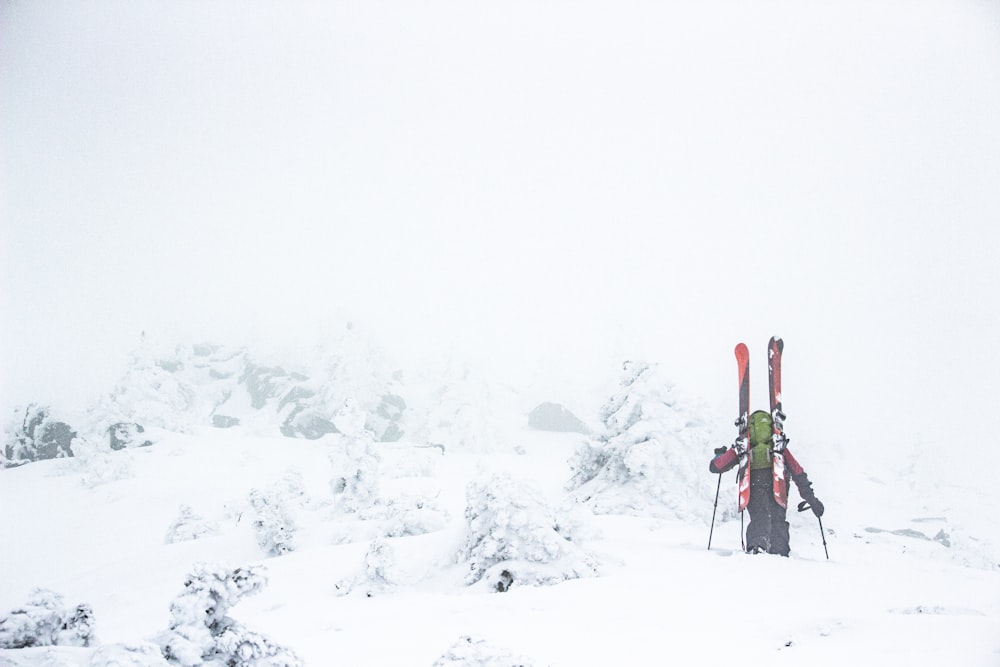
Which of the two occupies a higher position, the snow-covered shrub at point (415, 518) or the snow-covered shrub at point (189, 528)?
the snow-covered shrub at point (415, 518)

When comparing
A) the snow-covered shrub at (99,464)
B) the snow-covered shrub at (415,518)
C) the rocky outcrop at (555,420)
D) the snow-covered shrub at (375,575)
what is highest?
the snow-covered shrub at (375,575)

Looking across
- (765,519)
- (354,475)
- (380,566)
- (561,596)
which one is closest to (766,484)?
(765,519)

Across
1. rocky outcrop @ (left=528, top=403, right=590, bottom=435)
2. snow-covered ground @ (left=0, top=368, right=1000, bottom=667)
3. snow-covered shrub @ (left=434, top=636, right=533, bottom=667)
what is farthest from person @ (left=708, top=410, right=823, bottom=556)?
rocky outcrop @ (left=528, top=403, right=590, bottom=435)

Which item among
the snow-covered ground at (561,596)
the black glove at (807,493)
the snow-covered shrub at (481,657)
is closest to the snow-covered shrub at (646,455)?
the snow-covered ground at (561,596)

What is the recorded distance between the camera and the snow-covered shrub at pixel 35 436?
3008cm

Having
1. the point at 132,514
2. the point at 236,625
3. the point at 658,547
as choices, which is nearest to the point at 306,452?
the point at 132,514

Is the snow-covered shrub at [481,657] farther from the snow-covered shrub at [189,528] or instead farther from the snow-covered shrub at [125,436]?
the snow-covered shrub at [125,436]

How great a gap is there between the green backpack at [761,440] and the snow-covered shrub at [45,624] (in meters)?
9.04

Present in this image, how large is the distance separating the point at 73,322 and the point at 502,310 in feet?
230

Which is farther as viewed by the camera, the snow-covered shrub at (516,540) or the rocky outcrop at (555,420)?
the rocky outcrop at (555,420)

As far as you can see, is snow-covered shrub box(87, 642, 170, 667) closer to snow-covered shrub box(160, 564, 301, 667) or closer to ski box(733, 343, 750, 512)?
snow-covered shrub box(160, 564, 301, 667)

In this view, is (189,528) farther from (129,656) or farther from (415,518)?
(129,656)

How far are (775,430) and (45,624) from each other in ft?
30.7

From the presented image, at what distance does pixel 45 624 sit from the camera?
3074 millimetres
